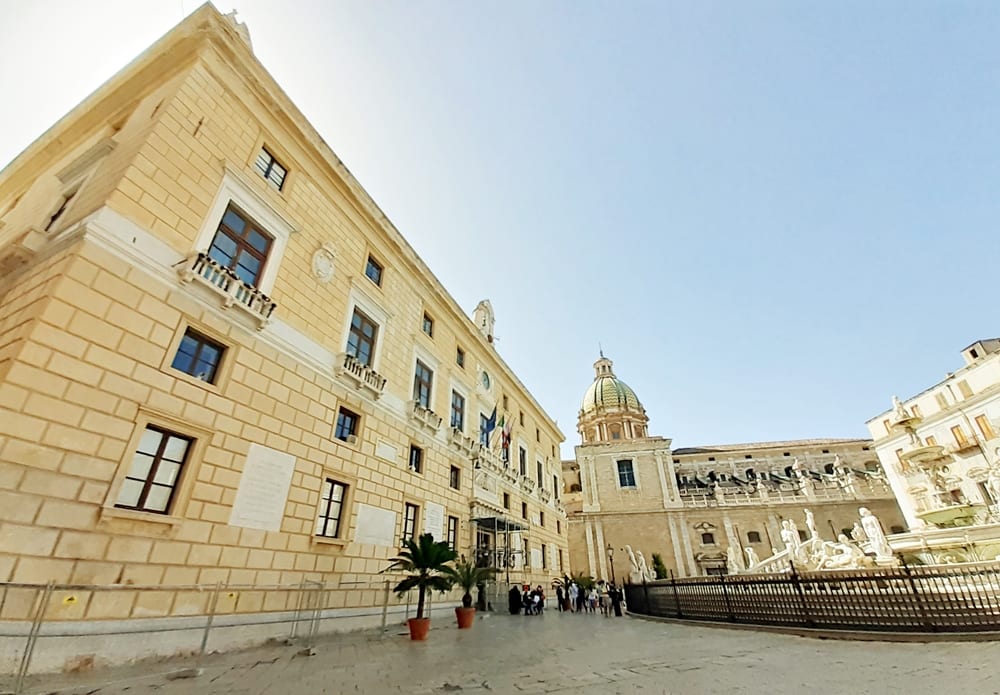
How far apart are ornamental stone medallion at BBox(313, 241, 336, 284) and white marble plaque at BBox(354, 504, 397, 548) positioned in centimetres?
626

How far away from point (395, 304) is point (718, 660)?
12.8m

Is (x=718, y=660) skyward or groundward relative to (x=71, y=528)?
groundward

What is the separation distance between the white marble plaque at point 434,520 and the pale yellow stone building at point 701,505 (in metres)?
29.6

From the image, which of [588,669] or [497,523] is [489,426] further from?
[588,669]

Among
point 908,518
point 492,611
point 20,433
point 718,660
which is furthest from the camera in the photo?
point 908,518

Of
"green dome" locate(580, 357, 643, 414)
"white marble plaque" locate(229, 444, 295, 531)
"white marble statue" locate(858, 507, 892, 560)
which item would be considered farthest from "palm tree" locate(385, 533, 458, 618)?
"green dome" locate(580, 357, 643, 414)

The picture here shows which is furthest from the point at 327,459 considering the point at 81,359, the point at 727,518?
the point at 727,518

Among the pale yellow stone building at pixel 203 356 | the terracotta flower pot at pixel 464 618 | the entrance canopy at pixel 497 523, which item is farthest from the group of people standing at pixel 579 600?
the terracotta flower pot at pixel 464 618

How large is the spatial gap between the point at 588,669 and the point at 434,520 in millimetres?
8969

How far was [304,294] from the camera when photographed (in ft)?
36.0

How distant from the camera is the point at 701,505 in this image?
43.2m

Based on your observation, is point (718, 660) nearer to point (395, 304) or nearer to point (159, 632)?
point (159, 632)

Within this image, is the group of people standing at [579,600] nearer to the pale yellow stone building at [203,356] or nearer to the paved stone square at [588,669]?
the pale yellow stone building at [203,356]

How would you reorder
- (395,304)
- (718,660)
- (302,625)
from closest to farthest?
(718,660)
(302,625)
(395,304)
